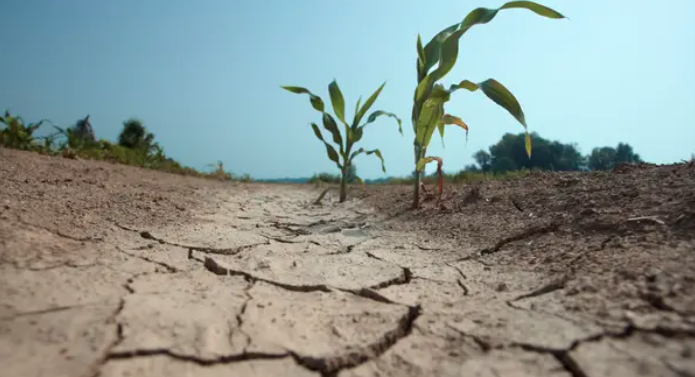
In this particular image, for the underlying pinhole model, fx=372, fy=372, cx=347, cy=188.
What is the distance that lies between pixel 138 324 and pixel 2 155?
2.98 m

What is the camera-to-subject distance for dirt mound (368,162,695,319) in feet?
3.18

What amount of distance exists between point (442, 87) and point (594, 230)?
125 centimetres

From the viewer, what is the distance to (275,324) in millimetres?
991

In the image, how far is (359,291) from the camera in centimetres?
126

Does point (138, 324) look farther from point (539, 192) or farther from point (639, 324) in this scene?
point (539, 192)

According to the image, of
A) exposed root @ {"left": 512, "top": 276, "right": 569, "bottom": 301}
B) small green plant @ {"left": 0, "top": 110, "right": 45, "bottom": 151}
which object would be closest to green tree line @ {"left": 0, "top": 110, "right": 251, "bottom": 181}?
small green plant @ {"left": 0, "top": 110, "right": 45, "bottom": 151}

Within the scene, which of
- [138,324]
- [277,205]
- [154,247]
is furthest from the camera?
[277,205]

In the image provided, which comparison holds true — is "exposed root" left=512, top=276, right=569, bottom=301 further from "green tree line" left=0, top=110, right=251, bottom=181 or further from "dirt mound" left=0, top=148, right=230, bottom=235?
"green tree line" left=0, top=110, right=251, bottom=181

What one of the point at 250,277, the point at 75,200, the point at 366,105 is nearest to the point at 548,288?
the point at 250,277

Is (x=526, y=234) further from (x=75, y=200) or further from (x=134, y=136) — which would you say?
(x=134, y=136)

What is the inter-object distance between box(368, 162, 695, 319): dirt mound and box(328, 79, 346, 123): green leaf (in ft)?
3.96

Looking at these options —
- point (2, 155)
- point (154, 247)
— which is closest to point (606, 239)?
point (154, 247)

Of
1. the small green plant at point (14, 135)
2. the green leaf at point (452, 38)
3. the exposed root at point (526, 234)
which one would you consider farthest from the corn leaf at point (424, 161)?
the small green plant at point (14, 135)

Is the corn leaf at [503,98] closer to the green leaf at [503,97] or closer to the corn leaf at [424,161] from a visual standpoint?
the green leaf at [503,97]
